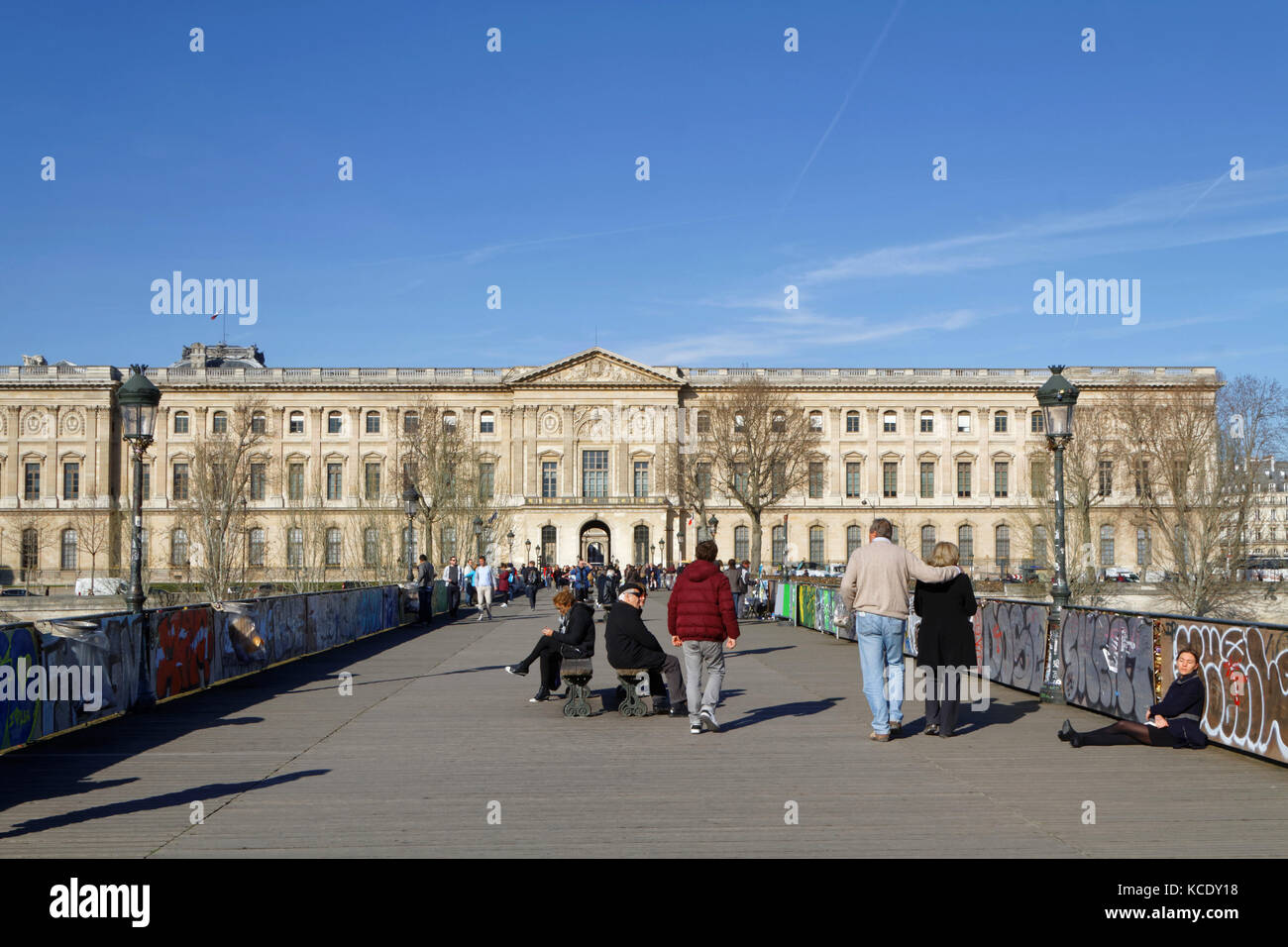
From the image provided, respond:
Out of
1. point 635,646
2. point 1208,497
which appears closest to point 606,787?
point 635,646

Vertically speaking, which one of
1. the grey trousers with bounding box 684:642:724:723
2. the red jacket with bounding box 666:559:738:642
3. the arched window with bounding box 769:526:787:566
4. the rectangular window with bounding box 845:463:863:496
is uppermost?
the rectangular window with bounding box 845:463:863:496

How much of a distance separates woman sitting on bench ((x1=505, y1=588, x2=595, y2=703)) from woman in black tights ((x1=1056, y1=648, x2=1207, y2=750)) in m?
5.67

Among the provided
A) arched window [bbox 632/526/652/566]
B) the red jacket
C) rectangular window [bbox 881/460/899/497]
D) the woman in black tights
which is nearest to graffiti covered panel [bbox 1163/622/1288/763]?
the woman in black tights

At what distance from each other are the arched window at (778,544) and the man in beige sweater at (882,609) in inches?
2992

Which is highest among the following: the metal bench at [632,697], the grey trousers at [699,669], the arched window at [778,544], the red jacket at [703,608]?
the red jacket at [703,608]

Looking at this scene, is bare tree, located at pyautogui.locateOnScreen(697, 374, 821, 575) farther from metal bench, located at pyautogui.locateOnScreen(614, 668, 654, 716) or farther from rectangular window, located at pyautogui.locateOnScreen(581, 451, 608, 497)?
metal bench, located at pyautogui.locateOnScreen(614, 668, 654, 716)

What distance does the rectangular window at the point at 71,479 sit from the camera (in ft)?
279

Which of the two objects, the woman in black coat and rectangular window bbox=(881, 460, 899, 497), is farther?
rectangular window bbox=(881, 460, 899, 497)

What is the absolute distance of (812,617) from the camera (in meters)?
28.6

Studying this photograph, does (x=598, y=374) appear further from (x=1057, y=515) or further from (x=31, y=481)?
(x=1057, y=515)

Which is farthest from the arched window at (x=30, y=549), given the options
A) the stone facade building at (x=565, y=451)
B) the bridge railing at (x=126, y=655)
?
the bridge railing at (x=126, y=655)

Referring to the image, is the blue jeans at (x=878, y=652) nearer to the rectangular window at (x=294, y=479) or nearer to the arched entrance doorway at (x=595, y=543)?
the arched entrance doorway at (x=595, y=543)

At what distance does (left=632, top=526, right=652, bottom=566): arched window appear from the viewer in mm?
81562
